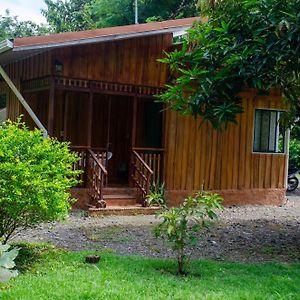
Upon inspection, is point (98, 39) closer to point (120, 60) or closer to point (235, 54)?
point (120, 60)

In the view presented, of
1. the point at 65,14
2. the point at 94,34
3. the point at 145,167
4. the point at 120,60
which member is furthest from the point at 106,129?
the point at 65,14

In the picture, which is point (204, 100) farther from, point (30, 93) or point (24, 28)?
point (24, 28)

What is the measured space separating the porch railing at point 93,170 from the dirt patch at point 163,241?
538 millimetres

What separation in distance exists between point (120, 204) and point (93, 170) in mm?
1018

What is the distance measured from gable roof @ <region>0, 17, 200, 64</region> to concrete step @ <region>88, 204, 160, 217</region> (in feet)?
11.3

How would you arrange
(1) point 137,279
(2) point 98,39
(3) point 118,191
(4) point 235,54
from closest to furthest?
(1) point 137,279 < (4) point 235,54 < (2) point 98,39 < (3) point 118,191

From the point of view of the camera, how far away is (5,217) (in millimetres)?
6789

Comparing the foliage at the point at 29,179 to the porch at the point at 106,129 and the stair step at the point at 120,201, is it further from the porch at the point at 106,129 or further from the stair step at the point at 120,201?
the stair step at the point at 120,201

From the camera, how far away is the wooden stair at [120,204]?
36.4ft

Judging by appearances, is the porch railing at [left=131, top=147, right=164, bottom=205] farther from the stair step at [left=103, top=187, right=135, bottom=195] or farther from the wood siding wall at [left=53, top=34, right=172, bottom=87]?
the wood siding wall at [left=53, top=34, right=172, bottom=87]

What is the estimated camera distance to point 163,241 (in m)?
8.72

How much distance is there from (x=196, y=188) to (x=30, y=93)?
4.78m

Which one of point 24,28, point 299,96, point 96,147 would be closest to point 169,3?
point 96,147

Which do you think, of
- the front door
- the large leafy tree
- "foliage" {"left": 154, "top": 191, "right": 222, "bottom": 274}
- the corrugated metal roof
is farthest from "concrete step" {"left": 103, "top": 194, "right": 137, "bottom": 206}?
the large leafy tree
